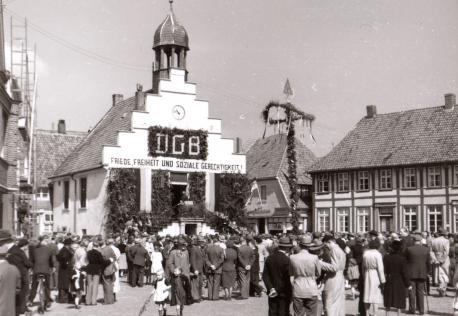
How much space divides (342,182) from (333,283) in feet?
119

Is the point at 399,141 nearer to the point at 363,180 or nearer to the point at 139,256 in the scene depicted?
the point at 363,180

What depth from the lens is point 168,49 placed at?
43000mm

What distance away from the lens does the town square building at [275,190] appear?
51.3 m

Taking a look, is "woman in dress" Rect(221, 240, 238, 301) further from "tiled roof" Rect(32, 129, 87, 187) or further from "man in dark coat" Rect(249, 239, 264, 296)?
"tiled roof" Rect(32, 129, 87, 187)

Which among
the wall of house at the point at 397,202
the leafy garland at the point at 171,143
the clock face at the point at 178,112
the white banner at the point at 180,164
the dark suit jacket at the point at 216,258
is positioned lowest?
the dark suit jacket at the point at 216,258

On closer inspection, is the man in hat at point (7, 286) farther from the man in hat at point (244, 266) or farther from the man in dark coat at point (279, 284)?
the man in hat at point (244, 266)

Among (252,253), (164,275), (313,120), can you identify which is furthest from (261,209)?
(164,275)

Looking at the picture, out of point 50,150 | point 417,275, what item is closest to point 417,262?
point 417,275

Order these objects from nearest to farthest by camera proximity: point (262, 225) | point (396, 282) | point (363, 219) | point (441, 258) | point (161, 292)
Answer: point (396, 282)
point (161, 292)
point (441, 258)
point (363, 219)
point (262, 225)

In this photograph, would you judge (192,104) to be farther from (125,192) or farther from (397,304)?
(397,304)

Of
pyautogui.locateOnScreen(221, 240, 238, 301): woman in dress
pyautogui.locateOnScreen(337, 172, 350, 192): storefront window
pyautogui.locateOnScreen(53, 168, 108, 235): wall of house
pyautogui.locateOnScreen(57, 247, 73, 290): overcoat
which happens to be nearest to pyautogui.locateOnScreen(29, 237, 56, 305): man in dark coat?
pyautogui.locateOnScreen(57, 247, 73, 290): overcoat

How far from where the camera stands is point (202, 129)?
42.2 m

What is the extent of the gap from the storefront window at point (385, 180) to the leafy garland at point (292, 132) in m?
14.4

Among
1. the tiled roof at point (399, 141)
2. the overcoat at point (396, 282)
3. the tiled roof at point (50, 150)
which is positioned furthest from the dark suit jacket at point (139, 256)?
the tiled roof at point (50, 150)
